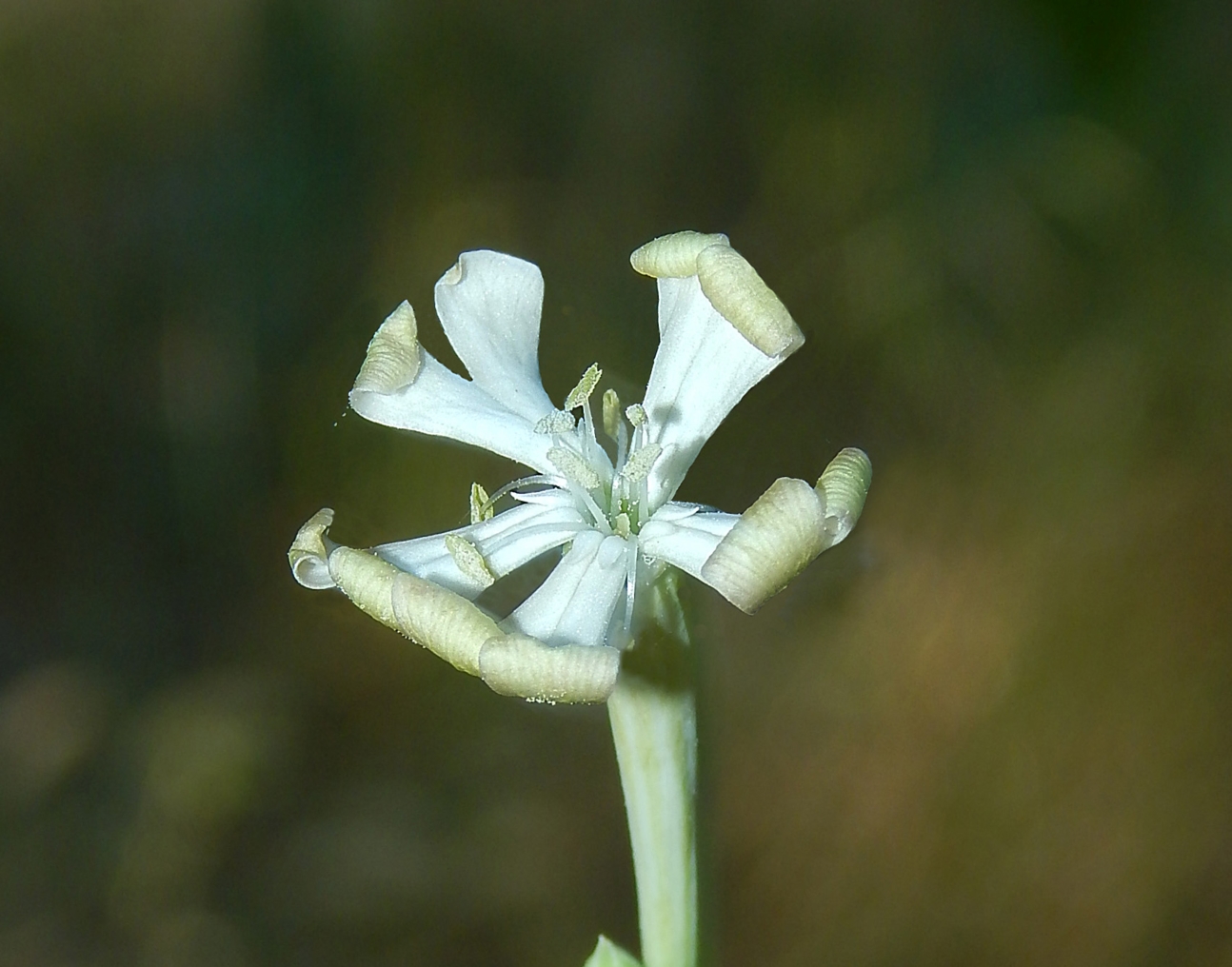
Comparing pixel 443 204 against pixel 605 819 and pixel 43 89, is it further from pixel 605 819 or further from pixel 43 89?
pixel 605 819

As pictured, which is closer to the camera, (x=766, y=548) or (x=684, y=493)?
(x=766, y=548)

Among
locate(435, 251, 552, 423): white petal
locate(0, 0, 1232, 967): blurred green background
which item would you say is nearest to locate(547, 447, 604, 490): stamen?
locate(435, 251, 552, 423): white petal

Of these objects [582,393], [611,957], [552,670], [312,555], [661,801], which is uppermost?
[582,393]

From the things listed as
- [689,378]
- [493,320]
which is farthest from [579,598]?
[493,320]

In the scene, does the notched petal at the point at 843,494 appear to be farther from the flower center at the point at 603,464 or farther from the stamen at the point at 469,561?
the stamen at the point at 469,561

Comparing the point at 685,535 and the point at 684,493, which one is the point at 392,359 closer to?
the point at 685,535
